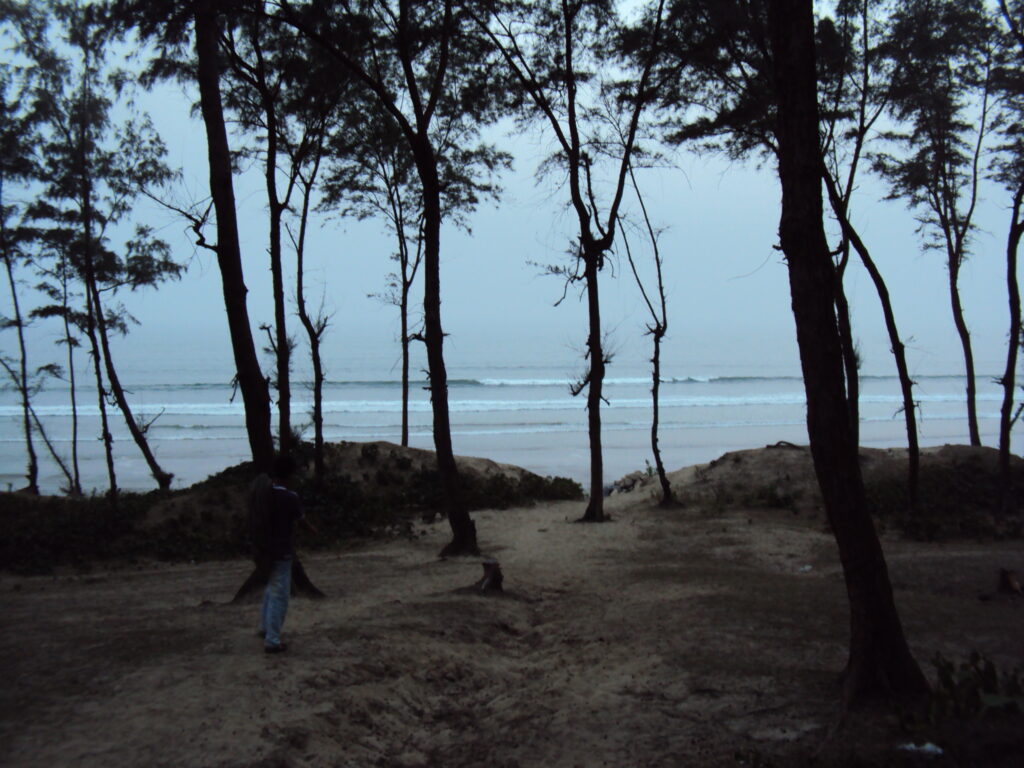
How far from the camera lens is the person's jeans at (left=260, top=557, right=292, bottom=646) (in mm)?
7137

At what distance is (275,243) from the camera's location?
613 inches

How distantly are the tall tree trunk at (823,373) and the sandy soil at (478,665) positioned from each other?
43 cm

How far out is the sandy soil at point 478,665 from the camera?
5.36 meters

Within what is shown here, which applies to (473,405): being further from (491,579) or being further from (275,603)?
(275,603)

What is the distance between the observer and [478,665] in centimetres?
766

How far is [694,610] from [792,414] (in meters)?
44.1

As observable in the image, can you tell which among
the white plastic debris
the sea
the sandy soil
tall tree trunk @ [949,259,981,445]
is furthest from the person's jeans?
tall tree trunk @ [949,259,981,445]

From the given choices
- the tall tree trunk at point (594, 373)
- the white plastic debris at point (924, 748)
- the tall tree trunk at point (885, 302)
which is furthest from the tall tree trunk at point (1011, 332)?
the white plastic debris at point (924, 748)

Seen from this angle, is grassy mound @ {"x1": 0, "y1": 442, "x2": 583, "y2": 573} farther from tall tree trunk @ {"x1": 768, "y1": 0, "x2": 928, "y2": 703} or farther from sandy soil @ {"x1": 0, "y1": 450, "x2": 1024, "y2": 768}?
tall tree trunk @ {"x1": 768, "y1": 0, "x2": 928, "y2": 703}

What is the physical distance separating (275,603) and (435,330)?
21.3 feet

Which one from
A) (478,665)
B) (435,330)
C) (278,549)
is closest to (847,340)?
(435,330)

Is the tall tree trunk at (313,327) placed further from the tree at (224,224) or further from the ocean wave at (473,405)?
the ocean wave at (473,405)

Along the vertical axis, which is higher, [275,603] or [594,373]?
[594,373]

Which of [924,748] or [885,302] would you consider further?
[885,302]
